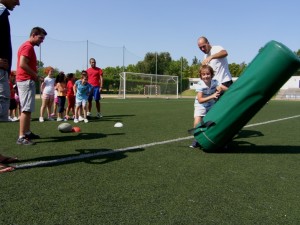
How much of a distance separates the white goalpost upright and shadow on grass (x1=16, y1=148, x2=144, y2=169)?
27273mm

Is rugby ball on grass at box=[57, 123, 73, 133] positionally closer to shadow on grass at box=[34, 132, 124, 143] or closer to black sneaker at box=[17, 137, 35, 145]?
shadow on grass at box=[34, 132, 124, 143]

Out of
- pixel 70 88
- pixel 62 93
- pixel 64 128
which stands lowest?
pixel 64 128

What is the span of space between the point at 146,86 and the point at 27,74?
33.4 metres

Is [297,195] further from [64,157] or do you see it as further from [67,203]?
[64,157]

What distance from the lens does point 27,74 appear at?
17.1 feet

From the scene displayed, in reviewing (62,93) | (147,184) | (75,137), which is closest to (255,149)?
(147,184)

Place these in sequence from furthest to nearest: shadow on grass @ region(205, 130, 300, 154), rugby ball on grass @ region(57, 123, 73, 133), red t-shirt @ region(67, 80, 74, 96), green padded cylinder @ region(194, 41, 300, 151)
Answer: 1. red t-shirt @ region(67, 80, 74, 96)
2. rugby ball on grass @ region(57, 123, 73, 133)
3. shadow on grass @ region(205, 130, 300, 154)
4. green padded cylinder @ region(194, 41, 300, 151)

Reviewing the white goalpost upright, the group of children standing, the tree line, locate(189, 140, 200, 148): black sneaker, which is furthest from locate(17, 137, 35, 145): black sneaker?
the tree line

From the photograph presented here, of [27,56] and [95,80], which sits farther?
[95,80]

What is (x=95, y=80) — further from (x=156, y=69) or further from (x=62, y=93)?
(x=156, y=69)

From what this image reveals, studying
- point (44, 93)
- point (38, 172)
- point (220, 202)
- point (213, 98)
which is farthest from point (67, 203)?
point (44, 93)

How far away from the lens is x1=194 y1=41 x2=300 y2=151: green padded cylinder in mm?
4366

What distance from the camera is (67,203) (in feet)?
9.17

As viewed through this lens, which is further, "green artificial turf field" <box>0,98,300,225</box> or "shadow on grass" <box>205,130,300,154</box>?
"shadow on grass" <box>205,130,300,154</box>
